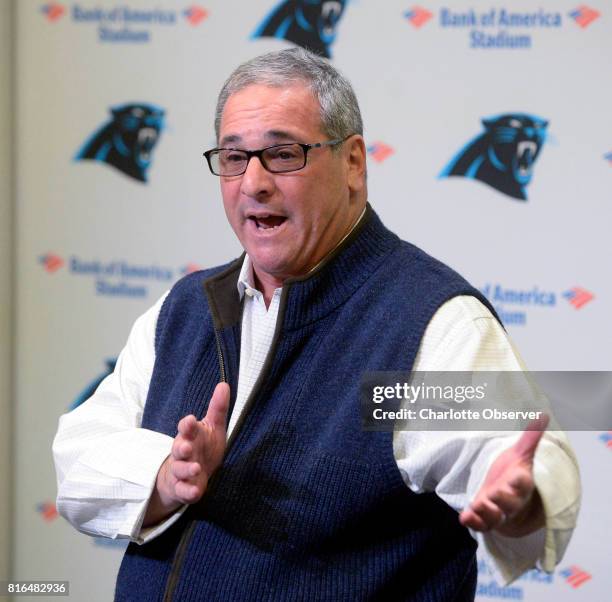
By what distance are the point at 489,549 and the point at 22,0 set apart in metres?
2.30

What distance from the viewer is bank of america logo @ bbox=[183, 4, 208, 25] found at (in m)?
2.56

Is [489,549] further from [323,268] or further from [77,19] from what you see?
[77,19]

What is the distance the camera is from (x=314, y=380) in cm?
133

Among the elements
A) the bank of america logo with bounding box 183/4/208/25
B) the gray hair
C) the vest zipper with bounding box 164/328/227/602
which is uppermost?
the bank of america logo with bounding box 183/4/208/25

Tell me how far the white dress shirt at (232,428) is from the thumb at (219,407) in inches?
4.6

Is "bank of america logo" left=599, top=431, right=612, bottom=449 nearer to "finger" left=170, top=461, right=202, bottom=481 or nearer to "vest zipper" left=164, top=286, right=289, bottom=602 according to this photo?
"vest zipper" left=164, top=286, right=289, bottom=602

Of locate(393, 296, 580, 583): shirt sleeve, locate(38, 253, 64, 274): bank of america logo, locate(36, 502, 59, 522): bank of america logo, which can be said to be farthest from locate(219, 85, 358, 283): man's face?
locate(36, 502, 59, 522): bank of america logo

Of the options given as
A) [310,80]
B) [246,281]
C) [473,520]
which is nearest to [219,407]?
[246,281]

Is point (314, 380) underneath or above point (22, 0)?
underneath

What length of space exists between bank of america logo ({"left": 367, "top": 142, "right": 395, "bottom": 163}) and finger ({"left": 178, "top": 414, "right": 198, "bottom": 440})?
4.53 ft

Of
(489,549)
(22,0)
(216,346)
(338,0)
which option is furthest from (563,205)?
(22,0)

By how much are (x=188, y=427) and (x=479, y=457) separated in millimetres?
381

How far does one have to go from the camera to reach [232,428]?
4.51ft

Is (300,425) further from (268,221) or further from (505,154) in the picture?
(505,154)
